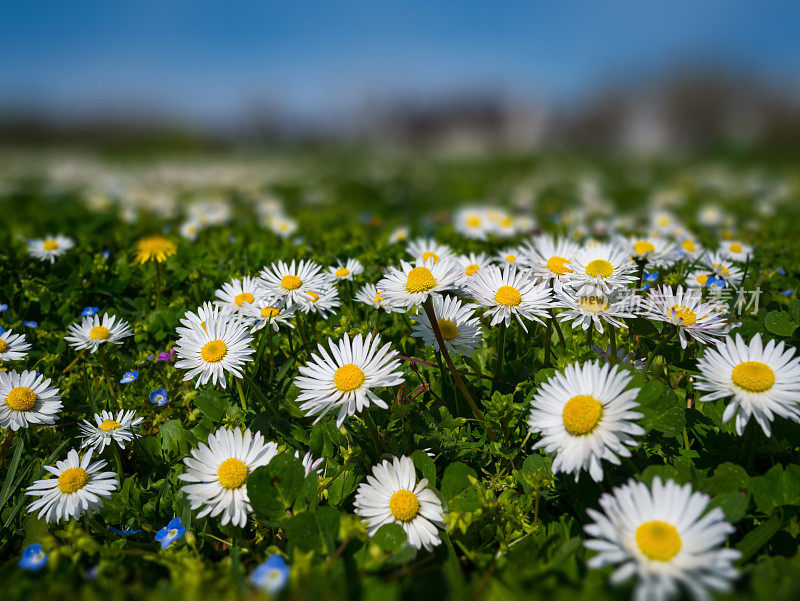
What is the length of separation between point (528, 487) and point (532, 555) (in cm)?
27

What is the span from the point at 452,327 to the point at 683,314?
0.63 meters

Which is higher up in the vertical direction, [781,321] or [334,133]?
[334,133]

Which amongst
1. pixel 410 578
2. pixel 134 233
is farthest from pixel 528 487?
pixel 134 233

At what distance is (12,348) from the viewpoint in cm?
191

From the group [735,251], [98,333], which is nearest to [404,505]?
[98,333]

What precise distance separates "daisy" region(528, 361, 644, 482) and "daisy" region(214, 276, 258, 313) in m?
1.02

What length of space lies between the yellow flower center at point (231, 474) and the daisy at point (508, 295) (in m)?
0.76

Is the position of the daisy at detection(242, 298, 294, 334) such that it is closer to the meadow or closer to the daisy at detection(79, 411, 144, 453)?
the meadow

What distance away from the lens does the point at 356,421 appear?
167 cm

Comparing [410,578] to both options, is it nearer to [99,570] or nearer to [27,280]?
[99,570]

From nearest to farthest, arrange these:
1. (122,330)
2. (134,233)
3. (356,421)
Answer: (356,421) → (122,330) → (134,233)

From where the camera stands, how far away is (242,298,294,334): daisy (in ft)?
5.85

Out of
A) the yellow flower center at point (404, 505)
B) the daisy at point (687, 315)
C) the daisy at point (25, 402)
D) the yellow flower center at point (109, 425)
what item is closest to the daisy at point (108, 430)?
the yellow flower center at point (109, 425)

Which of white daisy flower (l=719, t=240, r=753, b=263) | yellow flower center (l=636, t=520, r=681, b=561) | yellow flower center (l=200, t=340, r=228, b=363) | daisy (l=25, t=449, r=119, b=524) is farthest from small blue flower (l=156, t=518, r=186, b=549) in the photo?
white daisy flower (l=719, t=240, r=753, b=263)
